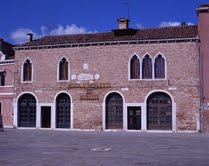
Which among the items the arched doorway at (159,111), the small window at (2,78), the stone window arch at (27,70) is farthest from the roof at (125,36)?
the arched doorway at (159,111)

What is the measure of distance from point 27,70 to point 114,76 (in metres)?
8.66

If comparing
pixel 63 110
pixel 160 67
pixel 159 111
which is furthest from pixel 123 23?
pixel 63 110

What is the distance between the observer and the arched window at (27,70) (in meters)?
31.9

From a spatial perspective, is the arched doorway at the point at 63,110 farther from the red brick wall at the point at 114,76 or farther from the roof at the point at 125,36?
the roof at the point at 125,36

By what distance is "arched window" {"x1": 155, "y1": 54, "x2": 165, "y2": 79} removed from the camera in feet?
91.5

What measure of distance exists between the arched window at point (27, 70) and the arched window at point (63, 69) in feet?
10.2

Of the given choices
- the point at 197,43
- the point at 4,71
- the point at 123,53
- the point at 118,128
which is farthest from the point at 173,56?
the point at 4,71

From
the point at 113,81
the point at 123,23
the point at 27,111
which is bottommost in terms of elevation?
the point at 27,111

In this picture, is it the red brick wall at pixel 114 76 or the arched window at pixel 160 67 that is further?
the arched window at pixel 160 67

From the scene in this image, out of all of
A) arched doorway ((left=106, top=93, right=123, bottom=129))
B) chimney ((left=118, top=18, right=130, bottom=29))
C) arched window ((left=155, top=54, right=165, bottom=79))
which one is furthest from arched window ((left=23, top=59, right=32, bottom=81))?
arched window ((left=155, top=54, right=165, bottom=79))

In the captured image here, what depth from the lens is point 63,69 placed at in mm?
30734

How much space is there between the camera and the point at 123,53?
1134 inches

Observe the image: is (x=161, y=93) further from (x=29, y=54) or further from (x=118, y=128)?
(x=29, y=54)

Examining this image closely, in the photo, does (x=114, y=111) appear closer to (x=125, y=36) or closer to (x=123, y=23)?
(x=125, y=36)
